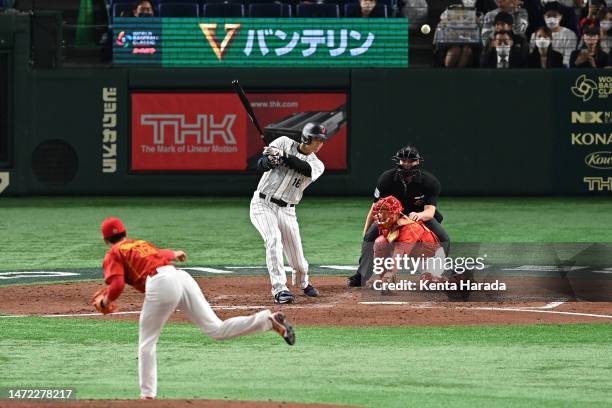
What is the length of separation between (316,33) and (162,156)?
3.61m

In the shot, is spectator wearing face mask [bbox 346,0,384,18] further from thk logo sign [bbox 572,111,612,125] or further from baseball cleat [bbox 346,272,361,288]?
baseball cleat [bbox 346,272,361,288]

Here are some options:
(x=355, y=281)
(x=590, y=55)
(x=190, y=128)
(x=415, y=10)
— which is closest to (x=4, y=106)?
(x=190, y=128)

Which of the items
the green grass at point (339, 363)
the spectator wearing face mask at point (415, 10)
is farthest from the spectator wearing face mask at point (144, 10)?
the green grass at point (339, 363)

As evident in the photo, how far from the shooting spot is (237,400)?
9141mm

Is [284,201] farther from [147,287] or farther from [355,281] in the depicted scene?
[147,287]

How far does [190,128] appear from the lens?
25578mm

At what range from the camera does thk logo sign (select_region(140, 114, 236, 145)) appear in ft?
83.6

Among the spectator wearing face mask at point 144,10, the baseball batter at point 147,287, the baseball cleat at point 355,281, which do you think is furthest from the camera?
the spectator wearing face mask at point 144,10

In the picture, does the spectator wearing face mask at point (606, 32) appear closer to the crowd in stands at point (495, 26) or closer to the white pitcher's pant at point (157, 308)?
the crowd in stands at point (495, 26)

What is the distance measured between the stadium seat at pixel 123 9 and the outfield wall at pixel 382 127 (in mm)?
1062

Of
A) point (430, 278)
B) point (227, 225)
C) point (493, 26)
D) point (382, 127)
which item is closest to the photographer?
point (430, 278)

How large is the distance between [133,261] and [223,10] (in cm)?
1691

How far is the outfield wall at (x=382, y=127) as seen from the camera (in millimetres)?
25219

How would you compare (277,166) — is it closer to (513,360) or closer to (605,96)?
(513,360)
